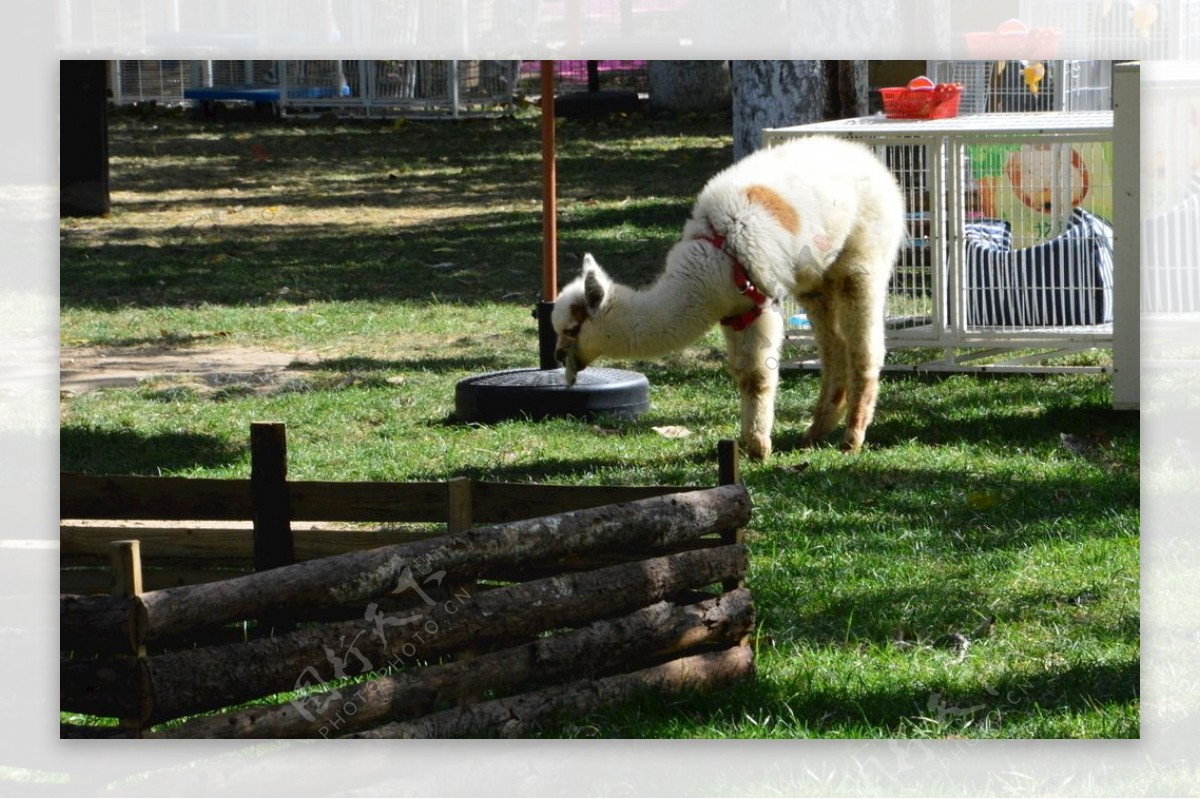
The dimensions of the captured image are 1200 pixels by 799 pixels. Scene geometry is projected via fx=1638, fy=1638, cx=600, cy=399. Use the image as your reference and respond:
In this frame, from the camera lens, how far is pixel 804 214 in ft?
21.1

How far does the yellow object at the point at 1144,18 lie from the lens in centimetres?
482

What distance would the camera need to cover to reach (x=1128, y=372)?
22.9 feet

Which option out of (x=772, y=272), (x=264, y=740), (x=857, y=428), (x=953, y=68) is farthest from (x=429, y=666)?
(x=953, y=68)

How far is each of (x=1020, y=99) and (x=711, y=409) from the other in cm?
297

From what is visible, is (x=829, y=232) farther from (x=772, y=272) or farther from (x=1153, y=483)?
(x=1153, y=483)

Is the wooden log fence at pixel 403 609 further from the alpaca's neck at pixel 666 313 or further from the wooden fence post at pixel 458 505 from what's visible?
the alpaca's neck at pixel 666 313

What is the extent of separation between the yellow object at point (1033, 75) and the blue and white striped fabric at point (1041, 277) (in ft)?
2.30

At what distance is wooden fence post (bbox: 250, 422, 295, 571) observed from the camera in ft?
15.0

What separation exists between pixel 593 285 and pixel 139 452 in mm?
2081

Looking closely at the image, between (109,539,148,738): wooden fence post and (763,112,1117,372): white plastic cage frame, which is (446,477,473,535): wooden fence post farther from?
(763,112,1117,372): white plastic cage frame

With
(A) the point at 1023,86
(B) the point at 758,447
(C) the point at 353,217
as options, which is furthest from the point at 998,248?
(C) the point at 353,217

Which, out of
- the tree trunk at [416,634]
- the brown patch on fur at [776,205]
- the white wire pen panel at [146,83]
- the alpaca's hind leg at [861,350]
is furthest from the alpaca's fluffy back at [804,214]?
the white wire pen panel at [146,83]

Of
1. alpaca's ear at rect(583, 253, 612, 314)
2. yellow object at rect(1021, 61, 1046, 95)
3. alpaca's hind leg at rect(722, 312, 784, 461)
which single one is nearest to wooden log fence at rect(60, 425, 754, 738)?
alpaca's ear at rect(583, 253, 612, 314)

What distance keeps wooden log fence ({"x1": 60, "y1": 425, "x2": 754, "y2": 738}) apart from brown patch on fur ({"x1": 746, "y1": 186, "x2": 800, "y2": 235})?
205 cm
